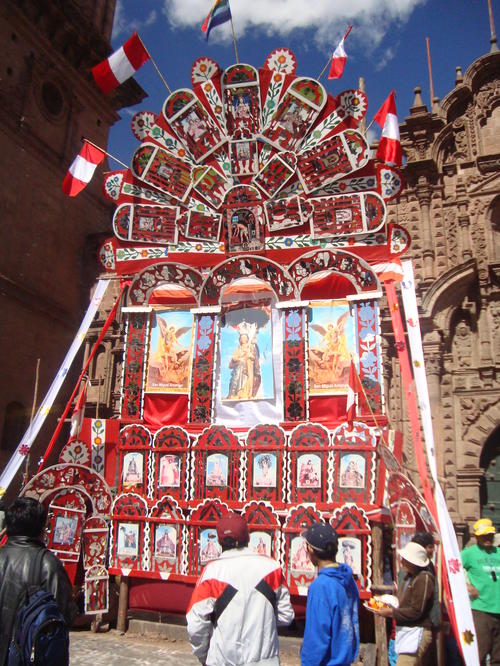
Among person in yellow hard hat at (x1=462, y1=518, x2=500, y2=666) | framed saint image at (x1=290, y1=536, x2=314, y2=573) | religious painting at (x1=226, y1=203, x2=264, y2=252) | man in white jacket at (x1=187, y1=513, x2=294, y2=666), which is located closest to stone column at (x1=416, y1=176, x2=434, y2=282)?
religious painting at (x1=226, y1=203, x2=264, y2=252)

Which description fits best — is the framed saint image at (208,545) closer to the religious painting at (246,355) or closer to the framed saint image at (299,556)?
the framed saint image at (299,556)

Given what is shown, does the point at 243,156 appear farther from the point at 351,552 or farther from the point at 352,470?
the point at 351,552

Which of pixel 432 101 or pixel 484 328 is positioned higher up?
pixel 432 101

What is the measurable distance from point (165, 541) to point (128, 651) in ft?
4.22

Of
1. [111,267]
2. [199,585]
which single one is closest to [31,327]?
[111,267]

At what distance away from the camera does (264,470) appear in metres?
7.39

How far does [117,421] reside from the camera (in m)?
8.48

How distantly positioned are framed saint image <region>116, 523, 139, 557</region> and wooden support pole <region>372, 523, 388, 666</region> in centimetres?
306

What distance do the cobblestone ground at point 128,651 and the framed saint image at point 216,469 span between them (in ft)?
6.40

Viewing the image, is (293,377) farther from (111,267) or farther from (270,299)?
(111,267)

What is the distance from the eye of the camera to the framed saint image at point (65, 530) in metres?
7.67

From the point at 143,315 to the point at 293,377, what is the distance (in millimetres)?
2480

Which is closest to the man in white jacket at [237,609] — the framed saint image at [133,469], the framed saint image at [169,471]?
the framed saint image at [169,471]

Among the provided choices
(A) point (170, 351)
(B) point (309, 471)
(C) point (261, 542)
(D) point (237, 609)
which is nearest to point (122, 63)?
(A) point (170, 351)
